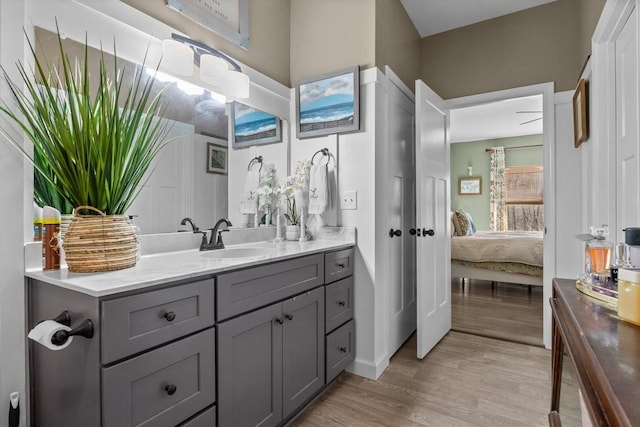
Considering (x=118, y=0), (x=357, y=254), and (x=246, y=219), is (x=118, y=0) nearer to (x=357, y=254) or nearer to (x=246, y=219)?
(x=246, y=219)

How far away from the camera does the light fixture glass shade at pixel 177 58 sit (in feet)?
5.22

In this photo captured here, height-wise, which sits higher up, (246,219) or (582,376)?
(246,219)

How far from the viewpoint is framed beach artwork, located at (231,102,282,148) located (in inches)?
81.7

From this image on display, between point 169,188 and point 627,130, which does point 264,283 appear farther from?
point 627,130

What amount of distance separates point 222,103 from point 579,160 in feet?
8.20

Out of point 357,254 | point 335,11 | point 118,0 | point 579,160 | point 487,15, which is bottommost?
point 357,254

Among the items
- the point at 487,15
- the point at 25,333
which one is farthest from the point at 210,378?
the point at 487,15

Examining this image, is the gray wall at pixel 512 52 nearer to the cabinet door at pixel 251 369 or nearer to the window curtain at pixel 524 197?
the cabinet door at pixel 251 369

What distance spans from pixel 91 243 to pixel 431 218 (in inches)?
85.3

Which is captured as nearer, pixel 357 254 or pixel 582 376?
pixel 582 376

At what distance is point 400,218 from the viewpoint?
2.55 meters

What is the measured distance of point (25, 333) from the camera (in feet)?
3.83

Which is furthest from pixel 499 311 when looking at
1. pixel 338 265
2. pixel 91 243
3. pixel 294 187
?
pixel 91 243

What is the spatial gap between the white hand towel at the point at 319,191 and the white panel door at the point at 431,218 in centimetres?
68
